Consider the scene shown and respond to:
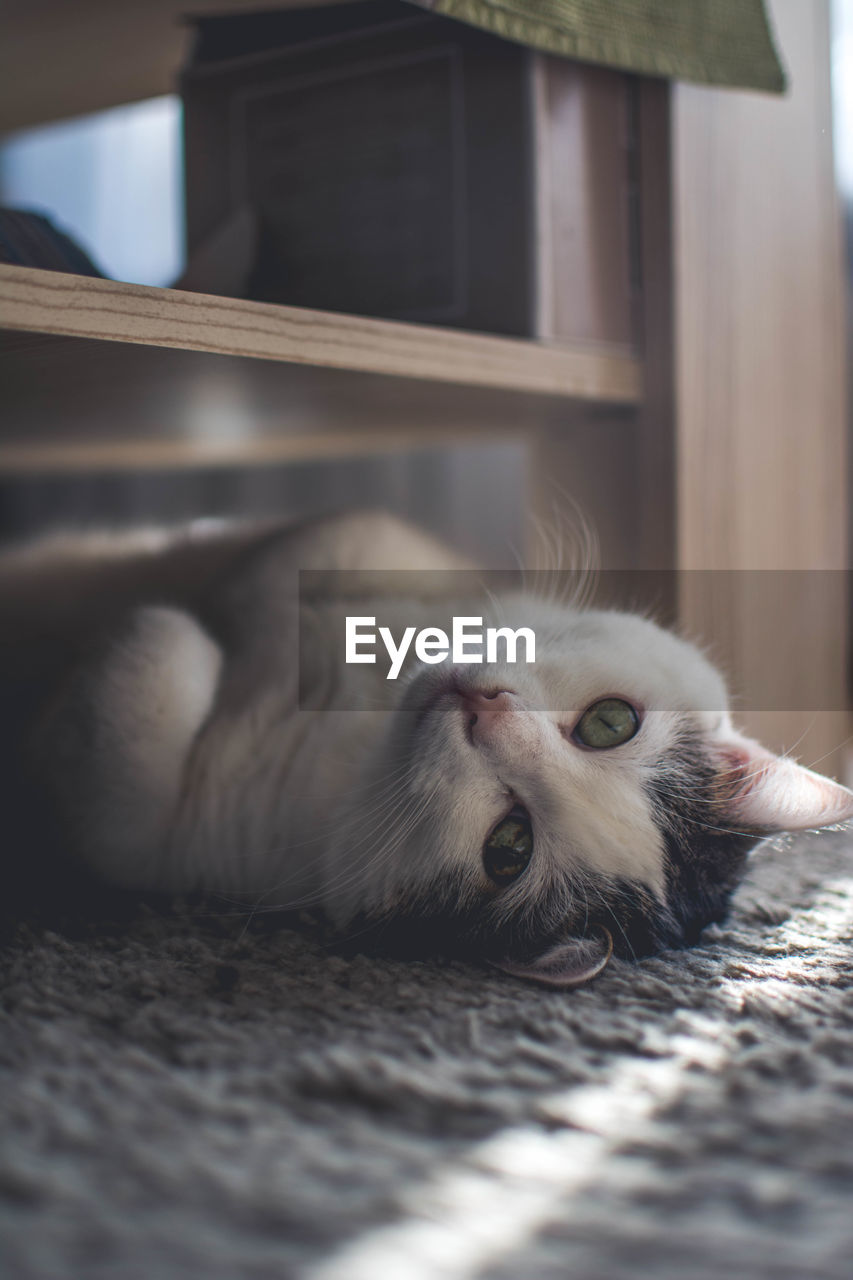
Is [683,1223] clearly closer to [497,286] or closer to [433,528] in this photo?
[497,286]

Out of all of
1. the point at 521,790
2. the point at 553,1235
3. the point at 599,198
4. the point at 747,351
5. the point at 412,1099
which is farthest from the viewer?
the point at 747,351

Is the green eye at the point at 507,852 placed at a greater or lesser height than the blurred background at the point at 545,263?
lesser

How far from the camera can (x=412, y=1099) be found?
687mm

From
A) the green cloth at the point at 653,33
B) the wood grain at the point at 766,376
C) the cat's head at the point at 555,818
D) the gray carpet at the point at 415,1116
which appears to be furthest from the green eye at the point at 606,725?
the green cloth at the point at 653,33

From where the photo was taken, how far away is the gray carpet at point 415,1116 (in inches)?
20.6

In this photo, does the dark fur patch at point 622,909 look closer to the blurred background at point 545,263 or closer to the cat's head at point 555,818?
the cat's head at point 555,818

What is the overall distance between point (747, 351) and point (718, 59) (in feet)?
1.38

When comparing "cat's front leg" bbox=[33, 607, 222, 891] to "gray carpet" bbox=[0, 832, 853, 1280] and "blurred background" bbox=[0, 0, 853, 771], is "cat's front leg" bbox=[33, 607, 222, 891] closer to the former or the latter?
"gray carpet" bbox=[0, 832, 853, 1280]

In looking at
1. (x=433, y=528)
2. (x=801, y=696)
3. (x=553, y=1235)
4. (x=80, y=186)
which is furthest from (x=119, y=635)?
(x=80, y=186)
